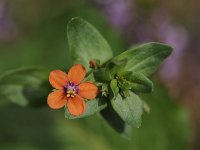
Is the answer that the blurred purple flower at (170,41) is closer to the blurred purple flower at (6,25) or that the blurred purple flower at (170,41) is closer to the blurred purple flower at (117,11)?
the blurred purple flower at (117,11)

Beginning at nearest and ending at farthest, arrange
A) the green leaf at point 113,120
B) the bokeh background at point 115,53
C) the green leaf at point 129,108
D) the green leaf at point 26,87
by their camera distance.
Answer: the green leaf at point 129,108
the green leaf at point 113,120
the green leaf at point 26,87
the bokeh background at point 115,53

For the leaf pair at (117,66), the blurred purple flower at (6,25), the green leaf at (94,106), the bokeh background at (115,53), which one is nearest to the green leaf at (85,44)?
the leaf pair at (117,66)

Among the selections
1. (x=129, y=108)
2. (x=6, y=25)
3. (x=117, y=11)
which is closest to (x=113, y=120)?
(x=129, y=108)

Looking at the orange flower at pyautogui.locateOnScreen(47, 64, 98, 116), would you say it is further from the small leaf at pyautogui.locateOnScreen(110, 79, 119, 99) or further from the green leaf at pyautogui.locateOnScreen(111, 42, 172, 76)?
the green leaf at pyautogui.locateOnScreen(111, 42, 172, 76)

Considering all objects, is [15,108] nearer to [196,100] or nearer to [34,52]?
[34,52]

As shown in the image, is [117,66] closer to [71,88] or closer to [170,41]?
[71,88]

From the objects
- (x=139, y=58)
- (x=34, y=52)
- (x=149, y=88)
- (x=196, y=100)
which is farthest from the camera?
(x=196, y=100)

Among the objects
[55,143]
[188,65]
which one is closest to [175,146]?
[55,143]
